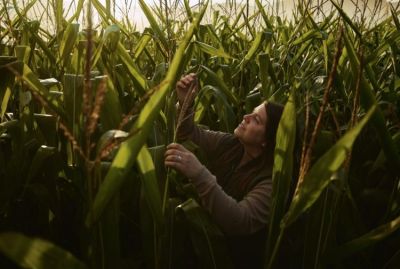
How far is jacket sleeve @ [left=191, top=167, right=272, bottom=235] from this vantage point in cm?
87

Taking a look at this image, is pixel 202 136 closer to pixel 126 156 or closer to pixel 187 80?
pixel 187 80

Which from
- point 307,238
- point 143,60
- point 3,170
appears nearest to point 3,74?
point 3,170

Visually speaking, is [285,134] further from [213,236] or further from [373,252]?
[373,252]

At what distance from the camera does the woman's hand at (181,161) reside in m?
0.77

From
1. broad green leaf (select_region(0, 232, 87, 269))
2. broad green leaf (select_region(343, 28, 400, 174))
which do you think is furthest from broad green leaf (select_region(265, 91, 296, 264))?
broad green leaf (select_region(0, 232, 87, 269))

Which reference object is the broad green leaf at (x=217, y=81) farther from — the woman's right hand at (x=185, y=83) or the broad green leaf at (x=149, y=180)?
the broad green leaf at (x=149, y=180)

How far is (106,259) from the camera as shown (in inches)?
24.9

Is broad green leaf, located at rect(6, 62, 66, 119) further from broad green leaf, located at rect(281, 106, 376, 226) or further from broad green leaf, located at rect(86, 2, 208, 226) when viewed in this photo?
broad green leaf, located at rect(281, 106, 376, 226)

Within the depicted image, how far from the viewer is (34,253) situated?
428 mm

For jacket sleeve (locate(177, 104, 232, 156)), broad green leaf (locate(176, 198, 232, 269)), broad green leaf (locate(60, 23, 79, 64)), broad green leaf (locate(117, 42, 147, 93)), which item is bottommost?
broad green leaf (locate(176, 198, 232, 269))

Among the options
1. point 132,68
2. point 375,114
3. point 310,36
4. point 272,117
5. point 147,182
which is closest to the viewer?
point 147,182

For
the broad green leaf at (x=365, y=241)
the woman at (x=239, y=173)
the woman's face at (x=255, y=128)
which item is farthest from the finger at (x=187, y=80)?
the broad green leaf at (x=365, y=241)

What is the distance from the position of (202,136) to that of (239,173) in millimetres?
123

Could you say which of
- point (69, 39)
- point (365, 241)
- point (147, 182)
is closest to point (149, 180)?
point (147, 182)
